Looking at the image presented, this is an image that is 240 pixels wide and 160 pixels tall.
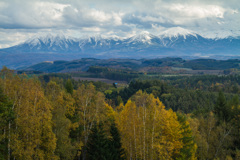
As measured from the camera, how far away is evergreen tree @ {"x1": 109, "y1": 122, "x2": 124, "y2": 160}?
1432 inches

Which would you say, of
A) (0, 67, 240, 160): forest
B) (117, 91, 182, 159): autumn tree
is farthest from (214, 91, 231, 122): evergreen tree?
(117, 91, 182, 159): autumn tree

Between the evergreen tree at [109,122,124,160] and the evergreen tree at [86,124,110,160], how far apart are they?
1094 millimetres

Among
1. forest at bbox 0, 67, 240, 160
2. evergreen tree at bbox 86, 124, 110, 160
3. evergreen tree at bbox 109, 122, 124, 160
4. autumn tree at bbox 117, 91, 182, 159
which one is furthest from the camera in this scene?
evergreen tree at bbox 109, 122, 124, 160

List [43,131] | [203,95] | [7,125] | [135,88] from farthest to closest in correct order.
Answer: [135,88], [203,95], [43,131], [7,125]

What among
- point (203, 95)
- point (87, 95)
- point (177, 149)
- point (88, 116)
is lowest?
point (203, 95)

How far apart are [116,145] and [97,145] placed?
13.1 feet

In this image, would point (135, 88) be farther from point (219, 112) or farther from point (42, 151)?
point (42, 151)

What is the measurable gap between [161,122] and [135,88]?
141471 mm

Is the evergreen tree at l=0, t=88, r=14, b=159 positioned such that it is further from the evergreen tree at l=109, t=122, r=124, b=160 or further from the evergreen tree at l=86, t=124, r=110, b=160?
the evergreen tree at l=109, t=122, r=124, b=160

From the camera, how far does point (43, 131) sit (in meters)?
28.9

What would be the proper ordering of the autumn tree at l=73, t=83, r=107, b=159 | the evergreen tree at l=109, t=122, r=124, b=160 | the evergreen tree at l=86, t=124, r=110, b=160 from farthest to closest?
the autumn tree at l=73, t=83, r=107, b=159
the evergreen tree at l=109, t=122, r=124, b=160
the evergreen tree at l=86, t=124, r=110, b=160

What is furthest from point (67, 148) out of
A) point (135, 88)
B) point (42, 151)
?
point (135, 88)

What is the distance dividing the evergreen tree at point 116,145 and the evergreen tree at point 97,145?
1094mm

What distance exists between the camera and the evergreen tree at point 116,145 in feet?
119
